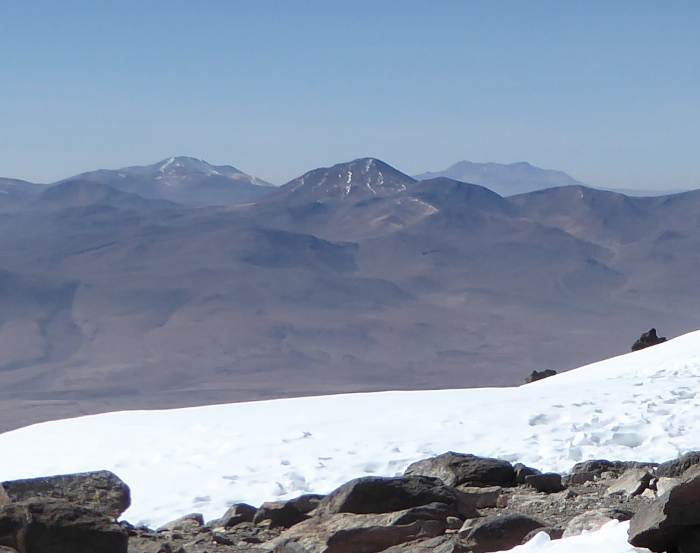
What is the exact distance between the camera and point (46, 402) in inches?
6097

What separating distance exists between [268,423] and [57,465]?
269 centimetres

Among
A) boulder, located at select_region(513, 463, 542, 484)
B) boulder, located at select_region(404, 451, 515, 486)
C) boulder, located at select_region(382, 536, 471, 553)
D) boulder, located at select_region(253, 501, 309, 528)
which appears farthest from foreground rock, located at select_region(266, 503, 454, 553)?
boulder, located at select_region(513, 463, 542, 484)

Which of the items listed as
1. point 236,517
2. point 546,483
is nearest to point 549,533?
point 546,483

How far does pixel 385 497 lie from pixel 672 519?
234cm

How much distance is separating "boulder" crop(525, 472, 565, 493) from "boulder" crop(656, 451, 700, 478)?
76cm

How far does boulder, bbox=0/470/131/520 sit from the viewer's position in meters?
7.06

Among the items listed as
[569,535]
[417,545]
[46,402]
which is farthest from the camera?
[46,402]

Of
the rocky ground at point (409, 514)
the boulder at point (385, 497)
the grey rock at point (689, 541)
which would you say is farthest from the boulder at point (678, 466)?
the grey rock at point (689, 541)

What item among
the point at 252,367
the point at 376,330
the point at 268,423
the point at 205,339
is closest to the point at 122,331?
the point at 205,339

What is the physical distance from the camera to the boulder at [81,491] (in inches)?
278

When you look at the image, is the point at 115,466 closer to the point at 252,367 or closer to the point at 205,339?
the point at 252,367

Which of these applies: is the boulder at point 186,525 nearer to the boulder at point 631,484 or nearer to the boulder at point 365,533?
the boulder at point 365,533

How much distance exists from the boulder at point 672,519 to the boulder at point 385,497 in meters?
2.14

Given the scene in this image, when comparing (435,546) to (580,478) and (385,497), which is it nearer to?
(385,497)
